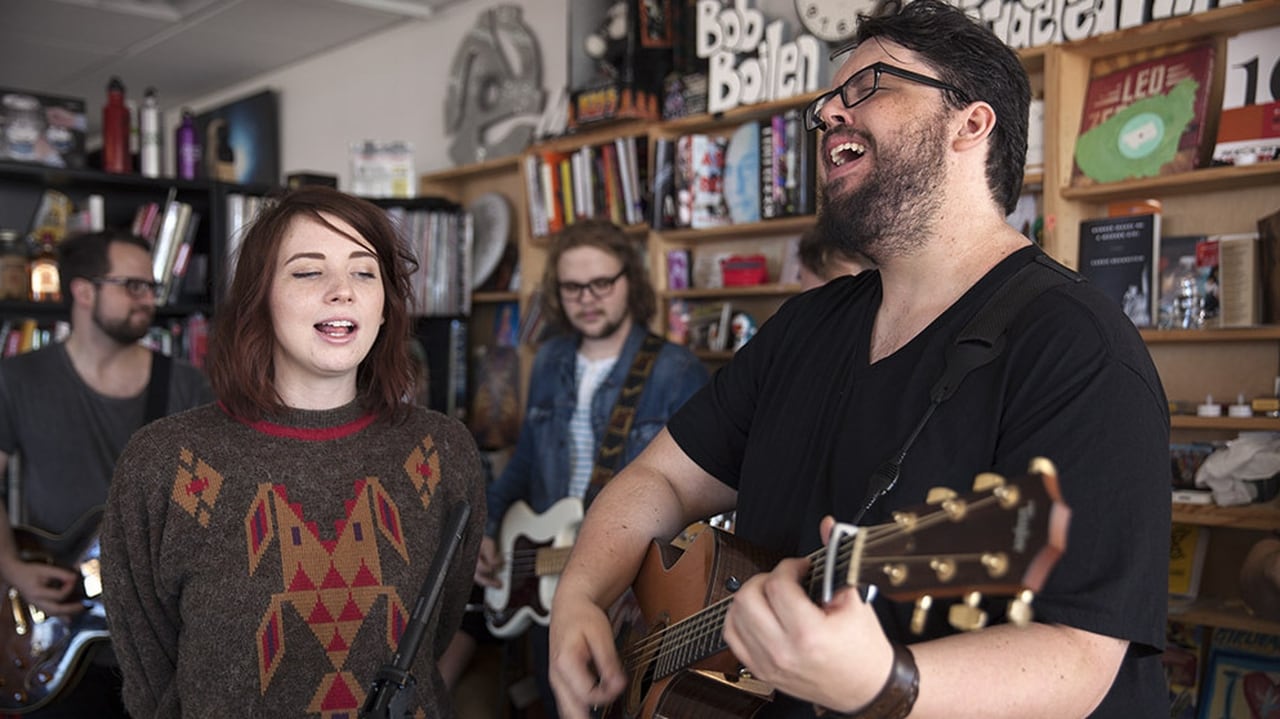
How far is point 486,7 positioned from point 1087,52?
3.02 metres

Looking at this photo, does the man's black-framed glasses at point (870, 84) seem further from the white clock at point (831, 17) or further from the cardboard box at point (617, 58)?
the cardboard box at point (617, 58)

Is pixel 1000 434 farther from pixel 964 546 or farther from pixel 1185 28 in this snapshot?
pixel 1185 28

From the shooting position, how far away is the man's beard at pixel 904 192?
1.30 meters

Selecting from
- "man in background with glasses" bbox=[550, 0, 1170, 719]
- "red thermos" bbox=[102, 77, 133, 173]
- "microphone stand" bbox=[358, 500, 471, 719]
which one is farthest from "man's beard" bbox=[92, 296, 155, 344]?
"microphone stand" bbox=[358, 500, 471, 719]

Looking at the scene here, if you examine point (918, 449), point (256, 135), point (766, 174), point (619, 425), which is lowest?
point (619, 425)

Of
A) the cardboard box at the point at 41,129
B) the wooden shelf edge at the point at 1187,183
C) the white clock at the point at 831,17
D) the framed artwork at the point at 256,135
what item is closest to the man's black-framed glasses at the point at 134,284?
the cardboard box at the point at 41,129

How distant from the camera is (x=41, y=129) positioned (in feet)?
13.0

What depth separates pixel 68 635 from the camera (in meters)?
2.70

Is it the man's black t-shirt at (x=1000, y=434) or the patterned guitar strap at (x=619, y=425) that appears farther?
the patterned guitar strap at (x=619, y=425)

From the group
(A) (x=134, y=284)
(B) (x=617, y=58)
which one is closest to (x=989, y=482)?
(A) (x=134, y=284)

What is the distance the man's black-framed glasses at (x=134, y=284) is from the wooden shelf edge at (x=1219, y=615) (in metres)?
2.96

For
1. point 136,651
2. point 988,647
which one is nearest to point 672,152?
point 136,651

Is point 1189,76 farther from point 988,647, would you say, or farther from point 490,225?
point 490,225

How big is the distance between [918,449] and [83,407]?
2.63 m
